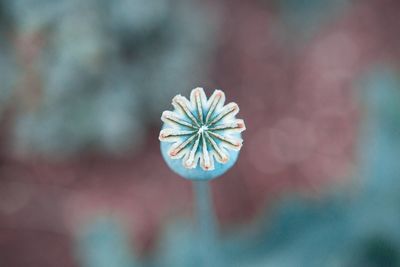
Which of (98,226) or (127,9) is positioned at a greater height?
(127,9)

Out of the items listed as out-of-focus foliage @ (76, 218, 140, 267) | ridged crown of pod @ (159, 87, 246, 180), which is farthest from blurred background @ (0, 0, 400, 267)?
ridged crown of pod @ (159, 87, 246, 180)

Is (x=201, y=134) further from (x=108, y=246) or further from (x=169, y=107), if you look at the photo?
(x=169, y=107)

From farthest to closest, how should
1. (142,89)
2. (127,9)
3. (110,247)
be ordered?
(142,89), (127,9), (110,247)

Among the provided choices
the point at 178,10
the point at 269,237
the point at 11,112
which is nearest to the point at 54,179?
the point at 11,112

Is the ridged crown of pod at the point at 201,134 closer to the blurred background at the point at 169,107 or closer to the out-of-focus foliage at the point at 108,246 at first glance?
the blurred background at the point at 169,107

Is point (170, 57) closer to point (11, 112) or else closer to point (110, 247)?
point (11, 112)

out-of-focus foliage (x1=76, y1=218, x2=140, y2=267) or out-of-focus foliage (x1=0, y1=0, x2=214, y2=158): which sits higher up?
out-of-focus foliage (x1=0, y1=0, x2=214, y2=158)

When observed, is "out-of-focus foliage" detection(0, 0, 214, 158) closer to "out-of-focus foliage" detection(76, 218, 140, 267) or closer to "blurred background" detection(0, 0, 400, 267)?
"blurred background" detection(0, 0, 400, 267)

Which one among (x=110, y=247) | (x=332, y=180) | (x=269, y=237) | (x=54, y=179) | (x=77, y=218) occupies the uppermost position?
(x=54, y=179)
